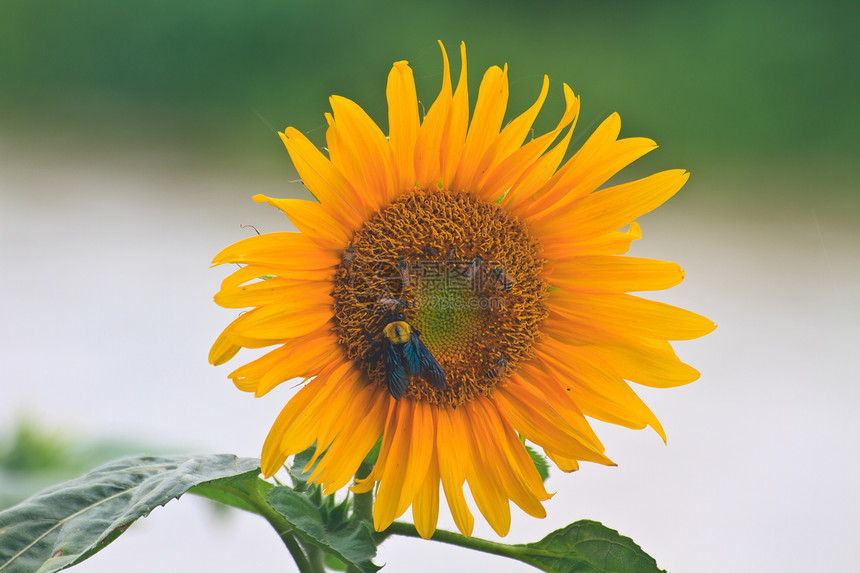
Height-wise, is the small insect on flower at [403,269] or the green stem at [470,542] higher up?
the small insect on flower at [403,269]

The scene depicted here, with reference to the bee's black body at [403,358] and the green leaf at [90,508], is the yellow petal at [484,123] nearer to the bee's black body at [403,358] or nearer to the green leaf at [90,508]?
the bee's black body at [403,358]

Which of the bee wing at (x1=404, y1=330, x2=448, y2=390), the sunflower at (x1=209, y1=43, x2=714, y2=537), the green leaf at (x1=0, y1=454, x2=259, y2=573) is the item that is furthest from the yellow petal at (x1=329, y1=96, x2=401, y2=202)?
the green leaf at (x1=0, y1=454, x2=259, y2=573)

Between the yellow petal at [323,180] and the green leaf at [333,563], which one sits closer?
the yellow petal at [323,180]

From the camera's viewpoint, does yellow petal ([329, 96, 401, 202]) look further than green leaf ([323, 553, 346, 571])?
No

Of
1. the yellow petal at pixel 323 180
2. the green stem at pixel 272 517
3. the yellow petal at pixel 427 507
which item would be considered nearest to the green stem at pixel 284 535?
the green stem at pixel 272 517

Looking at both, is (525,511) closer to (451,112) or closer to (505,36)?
(451,112)

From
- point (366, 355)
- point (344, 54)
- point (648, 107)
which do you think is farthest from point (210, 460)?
point (648, 107)

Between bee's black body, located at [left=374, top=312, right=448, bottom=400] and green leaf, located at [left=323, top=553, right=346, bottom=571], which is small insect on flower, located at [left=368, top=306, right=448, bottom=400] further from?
green leaf, located at [left=323, top=553, right=346, bottom=571]

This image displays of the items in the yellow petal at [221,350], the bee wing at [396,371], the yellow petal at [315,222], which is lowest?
the bee wing at [396,371]

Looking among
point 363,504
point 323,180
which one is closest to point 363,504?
point 363,504
